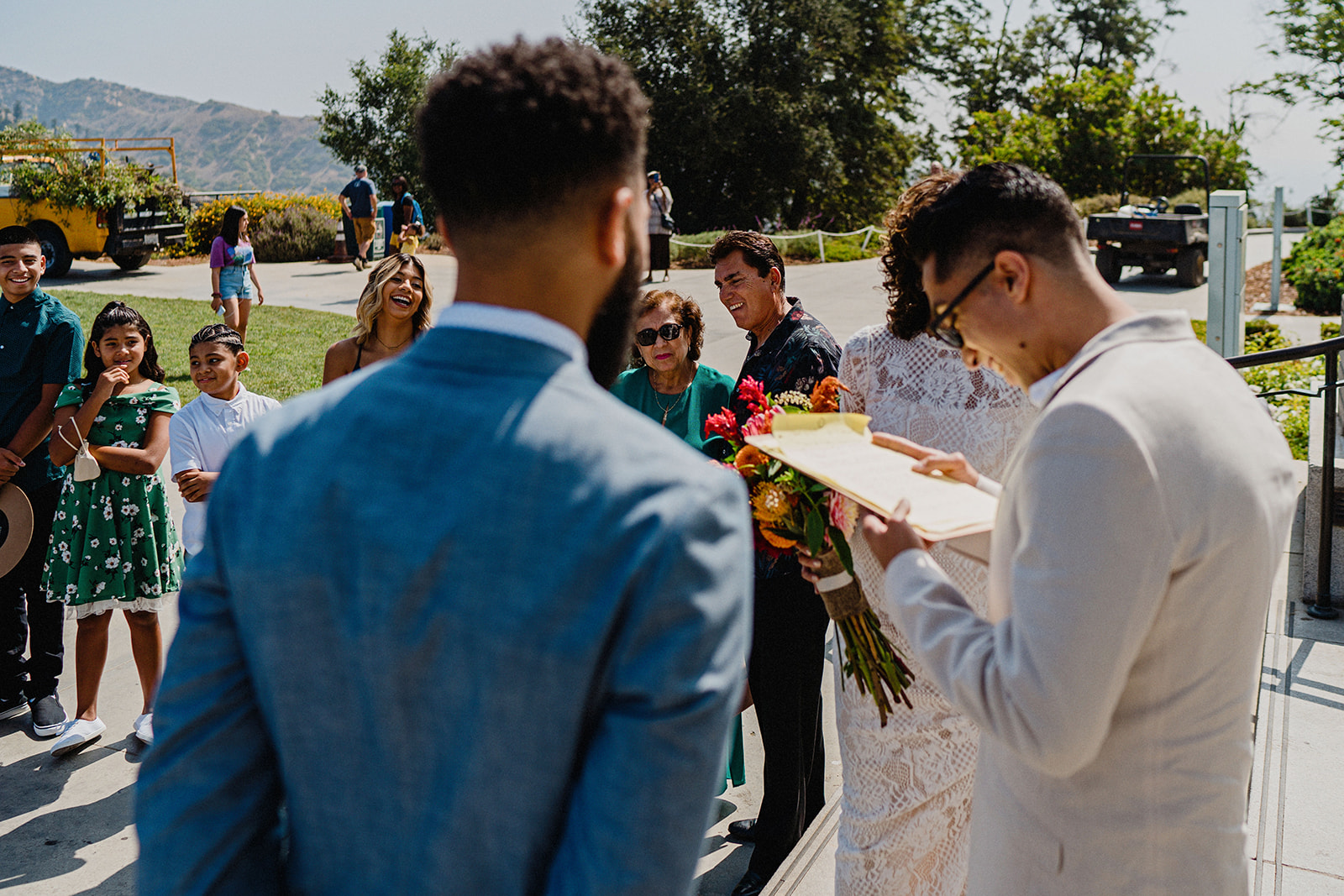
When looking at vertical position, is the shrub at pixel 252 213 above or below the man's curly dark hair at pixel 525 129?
above

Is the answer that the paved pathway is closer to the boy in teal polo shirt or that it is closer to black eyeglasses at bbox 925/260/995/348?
the boy in teal polo shirt

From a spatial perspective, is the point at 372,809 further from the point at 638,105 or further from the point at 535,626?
the point at 638,105

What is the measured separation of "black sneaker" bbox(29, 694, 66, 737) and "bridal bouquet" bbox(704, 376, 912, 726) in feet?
11.9

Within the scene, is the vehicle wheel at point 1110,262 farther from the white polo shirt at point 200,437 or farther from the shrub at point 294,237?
the white polo shirt at point 200,437

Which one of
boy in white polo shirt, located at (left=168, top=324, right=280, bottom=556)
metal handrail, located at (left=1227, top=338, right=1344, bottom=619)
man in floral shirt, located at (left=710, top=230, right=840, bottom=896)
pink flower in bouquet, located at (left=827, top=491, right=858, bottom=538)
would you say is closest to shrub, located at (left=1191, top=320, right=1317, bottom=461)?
metal handrail, located at (left=1227, top=338, right=1344, bottom=619)

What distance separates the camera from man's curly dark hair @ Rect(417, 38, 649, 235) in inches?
45.1

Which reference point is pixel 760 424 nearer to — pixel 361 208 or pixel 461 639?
pixel 461 639

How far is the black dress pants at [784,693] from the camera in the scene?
3.59m

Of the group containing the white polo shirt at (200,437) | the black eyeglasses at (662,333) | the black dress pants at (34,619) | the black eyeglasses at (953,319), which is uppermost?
the black eyeglasses at (953,319)

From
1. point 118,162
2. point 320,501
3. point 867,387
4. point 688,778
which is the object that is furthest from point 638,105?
point 118,162

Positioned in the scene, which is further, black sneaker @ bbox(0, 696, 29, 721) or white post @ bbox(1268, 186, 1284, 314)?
white post @ bbox(1268, 186, 1284, 314)

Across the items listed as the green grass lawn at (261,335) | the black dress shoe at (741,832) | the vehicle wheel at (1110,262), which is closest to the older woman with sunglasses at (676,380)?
the black dress shoe at (741,832)

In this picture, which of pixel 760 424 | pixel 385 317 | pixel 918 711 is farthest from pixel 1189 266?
pixel 760 424

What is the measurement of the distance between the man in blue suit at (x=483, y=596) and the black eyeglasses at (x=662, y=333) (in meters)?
2.86
